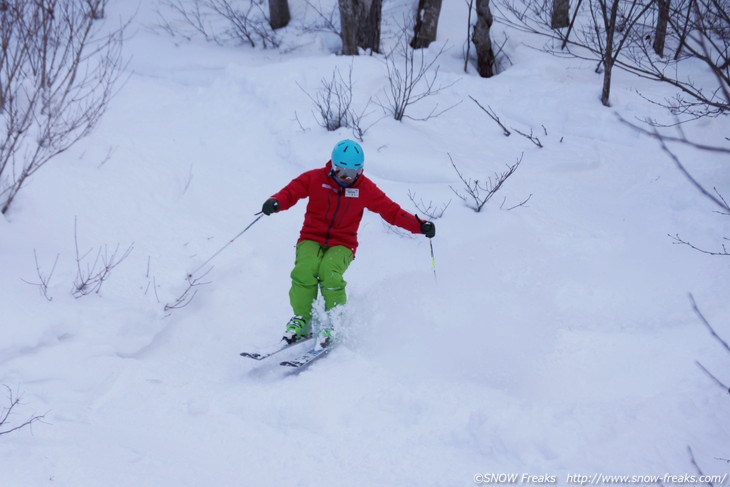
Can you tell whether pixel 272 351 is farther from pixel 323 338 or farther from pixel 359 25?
pixel 359 25

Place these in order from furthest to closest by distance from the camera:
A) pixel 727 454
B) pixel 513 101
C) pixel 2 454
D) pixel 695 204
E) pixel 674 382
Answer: pixel 513 101 < pixel 695 204 < pixel 674 382 < pixel 727 454 < pixel 2 454

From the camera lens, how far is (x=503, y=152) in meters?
7.23

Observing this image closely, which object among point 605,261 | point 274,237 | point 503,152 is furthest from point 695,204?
point 274,237

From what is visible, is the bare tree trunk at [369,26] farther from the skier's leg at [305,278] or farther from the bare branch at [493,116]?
the skier's leg at [305,278]

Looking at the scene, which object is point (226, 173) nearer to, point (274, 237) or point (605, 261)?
point (274, 237)

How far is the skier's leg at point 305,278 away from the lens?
4516 mm

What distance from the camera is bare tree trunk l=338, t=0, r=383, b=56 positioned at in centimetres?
903

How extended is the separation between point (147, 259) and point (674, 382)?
4354 millimetres

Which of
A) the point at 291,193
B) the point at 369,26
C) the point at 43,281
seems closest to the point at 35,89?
the point at 43,281

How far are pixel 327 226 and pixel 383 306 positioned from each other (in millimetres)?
956

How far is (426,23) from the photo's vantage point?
33.4ft

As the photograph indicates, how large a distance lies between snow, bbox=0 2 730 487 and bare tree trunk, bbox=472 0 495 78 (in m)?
1.11

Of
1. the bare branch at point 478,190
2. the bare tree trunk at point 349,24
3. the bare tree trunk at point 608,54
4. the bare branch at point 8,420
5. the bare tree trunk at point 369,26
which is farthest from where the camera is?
the bare tree trunk at point 369,26

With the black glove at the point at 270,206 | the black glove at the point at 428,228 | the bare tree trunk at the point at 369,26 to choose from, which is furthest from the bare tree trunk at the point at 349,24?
the black glove at the point at 270,206
